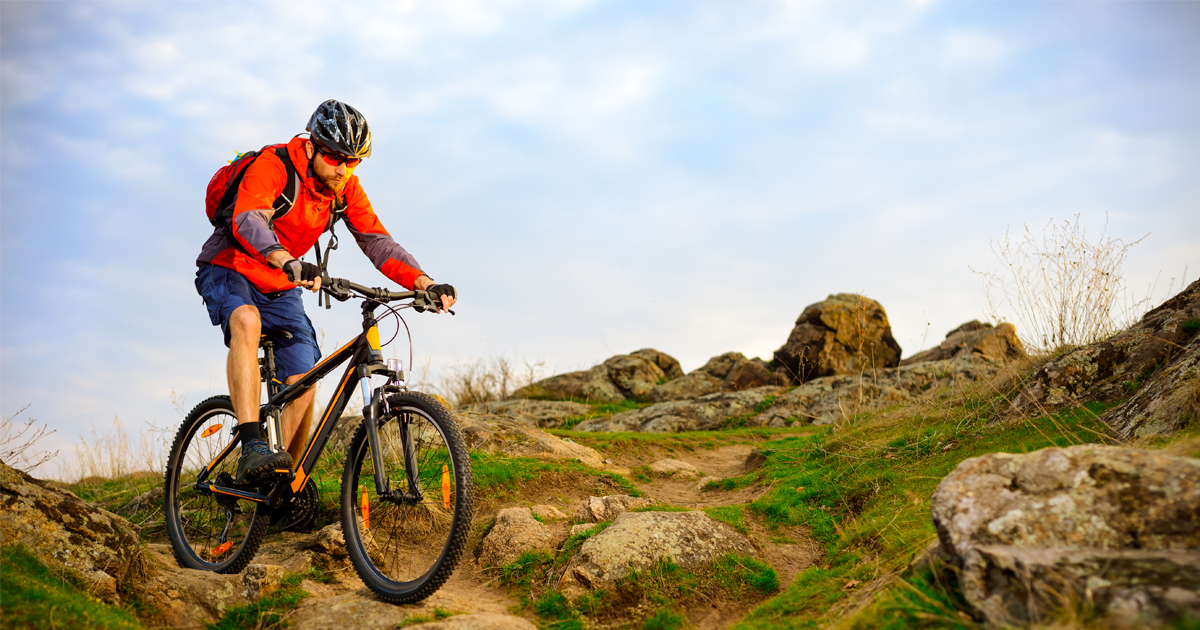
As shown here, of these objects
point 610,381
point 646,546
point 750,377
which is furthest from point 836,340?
point 646,546

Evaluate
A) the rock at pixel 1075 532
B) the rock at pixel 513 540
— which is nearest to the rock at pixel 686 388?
the rock at pixel 513 540

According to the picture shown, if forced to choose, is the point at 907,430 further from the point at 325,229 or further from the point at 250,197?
the point at 250,197

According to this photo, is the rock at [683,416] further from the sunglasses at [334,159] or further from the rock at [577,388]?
the sunglasses at [334,159]

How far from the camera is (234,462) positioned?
5035mm

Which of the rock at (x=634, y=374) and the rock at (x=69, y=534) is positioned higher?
the rock at (x=634, y=374)

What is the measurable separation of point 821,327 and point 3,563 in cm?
1584

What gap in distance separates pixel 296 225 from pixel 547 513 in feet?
8.62

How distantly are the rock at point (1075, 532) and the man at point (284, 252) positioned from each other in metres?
2.85

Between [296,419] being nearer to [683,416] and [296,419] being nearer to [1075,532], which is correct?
[1075,532]

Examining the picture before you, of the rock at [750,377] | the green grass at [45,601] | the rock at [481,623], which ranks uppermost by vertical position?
the rock at [750,377]

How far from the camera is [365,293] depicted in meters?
3.84

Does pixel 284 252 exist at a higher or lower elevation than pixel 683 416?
higher

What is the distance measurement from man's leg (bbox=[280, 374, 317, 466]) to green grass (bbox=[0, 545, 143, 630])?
4.54ft

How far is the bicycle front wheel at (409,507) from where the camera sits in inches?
131
